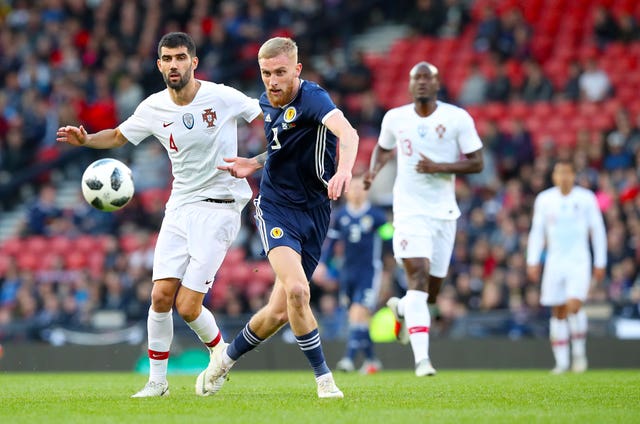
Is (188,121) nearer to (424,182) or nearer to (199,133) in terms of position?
(199,133)

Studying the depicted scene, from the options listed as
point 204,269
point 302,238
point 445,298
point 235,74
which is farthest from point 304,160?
point 235,74

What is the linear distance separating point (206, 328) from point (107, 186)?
1.37m

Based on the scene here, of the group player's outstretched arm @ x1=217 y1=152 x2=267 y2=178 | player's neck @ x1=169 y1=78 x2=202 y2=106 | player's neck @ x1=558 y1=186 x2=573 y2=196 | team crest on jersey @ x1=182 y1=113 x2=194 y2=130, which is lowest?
player's neck @ x1=558 y1=186 x2=573 y2=196

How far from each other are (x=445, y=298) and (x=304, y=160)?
8979 mm

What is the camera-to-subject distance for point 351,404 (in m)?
7.65

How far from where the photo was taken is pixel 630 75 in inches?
814

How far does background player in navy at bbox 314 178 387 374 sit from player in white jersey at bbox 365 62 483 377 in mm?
3061

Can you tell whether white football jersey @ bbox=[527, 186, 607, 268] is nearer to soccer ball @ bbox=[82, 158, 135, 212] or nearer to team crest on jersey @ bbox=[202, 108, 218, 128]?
team crest on jersey @ bbox=[202, 108, 218, 128]

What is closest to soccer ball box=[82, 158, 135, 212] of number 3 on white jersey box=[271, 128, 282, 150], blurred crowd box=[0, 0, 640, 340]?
number 3 on white jersey box=[271, 128, 282, 150]

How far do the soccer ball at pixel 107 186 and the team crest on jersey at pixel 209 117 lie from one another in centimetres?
85

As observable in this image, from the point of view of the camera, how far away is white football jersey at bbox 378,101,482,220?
11.1 m

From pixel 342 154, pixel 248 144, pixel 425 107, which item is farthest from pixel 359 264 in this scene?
pixel 342 154

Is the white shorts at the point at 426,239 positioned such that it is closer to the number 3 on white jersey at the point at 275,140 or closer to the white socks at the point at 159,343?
the white socks at the point at 159,343

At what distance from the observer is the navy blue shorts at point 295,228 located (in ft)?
26.5
